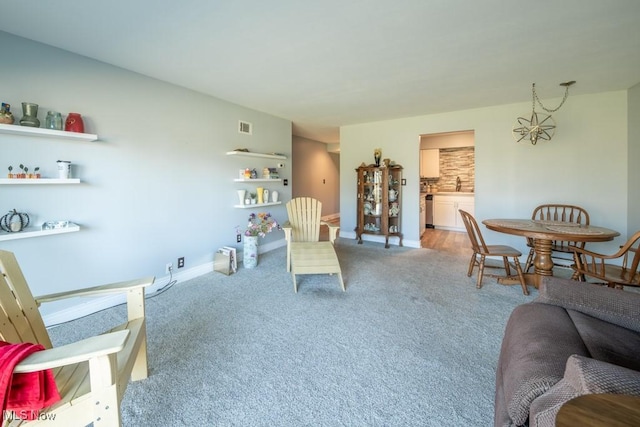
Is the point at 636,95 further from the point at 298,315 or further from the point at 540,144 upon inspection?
the point at 298,315

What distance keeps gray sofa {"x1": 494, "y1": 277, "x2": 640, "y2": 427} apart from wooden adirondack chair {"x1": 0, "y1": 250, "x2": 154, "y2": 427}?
1.37 meters

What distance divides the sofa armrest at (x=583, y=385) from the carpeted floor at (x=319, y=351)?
2.55ft

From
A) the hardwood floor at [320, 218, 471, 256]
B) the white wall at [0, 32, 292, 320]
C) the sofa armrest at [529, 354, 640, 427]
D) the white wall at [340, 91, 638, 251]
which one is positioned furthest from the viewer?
the hardwood floor at [320, 218, 471, 256]

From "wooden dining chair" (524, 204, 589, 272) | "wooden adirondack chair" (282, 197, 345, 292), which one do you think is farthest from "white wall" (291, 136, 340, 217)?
"wooden dining chair" (524, 204, 589, 272)

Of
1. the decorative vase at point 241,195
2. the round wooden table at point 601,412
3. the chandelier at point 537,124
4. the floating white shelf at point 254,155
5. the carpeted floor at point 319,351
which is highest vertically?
the chandelier at point 537,124

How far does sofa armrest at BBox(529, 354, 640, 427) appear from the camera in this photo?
23.7 inches

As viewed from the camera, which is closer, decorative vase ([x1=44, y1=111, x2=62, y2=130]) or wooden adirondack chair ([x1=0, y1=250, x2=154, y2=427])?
wooden adirondack chair ([x1=0, y1=250, x2=154, y2=427])

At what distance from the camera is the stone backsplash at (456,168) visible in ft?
21.0

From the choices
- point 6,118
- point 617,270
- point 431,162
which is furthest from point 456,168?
point 6,118

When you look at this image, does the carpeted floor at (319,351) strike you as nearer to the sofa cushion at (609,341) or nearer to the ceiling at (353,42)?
the sofa cushion at (609,341)

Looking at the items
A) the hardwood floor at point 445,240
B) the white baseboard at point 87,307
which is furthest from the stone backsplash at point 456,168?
the white baseboard at point 87,307

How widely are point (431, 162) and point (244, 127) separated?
466 cm

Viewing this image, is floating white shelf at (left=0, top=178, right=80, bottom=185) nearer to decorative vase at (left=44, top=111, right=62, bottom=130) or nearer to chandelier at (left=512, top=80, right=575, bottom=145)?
decorative vase at (left=44, top=111, right=62, bottom=130)

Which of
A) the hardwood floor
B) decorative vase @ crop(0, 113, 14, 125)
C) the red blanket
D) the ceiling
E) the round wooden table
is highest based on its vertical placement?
the ceiling
